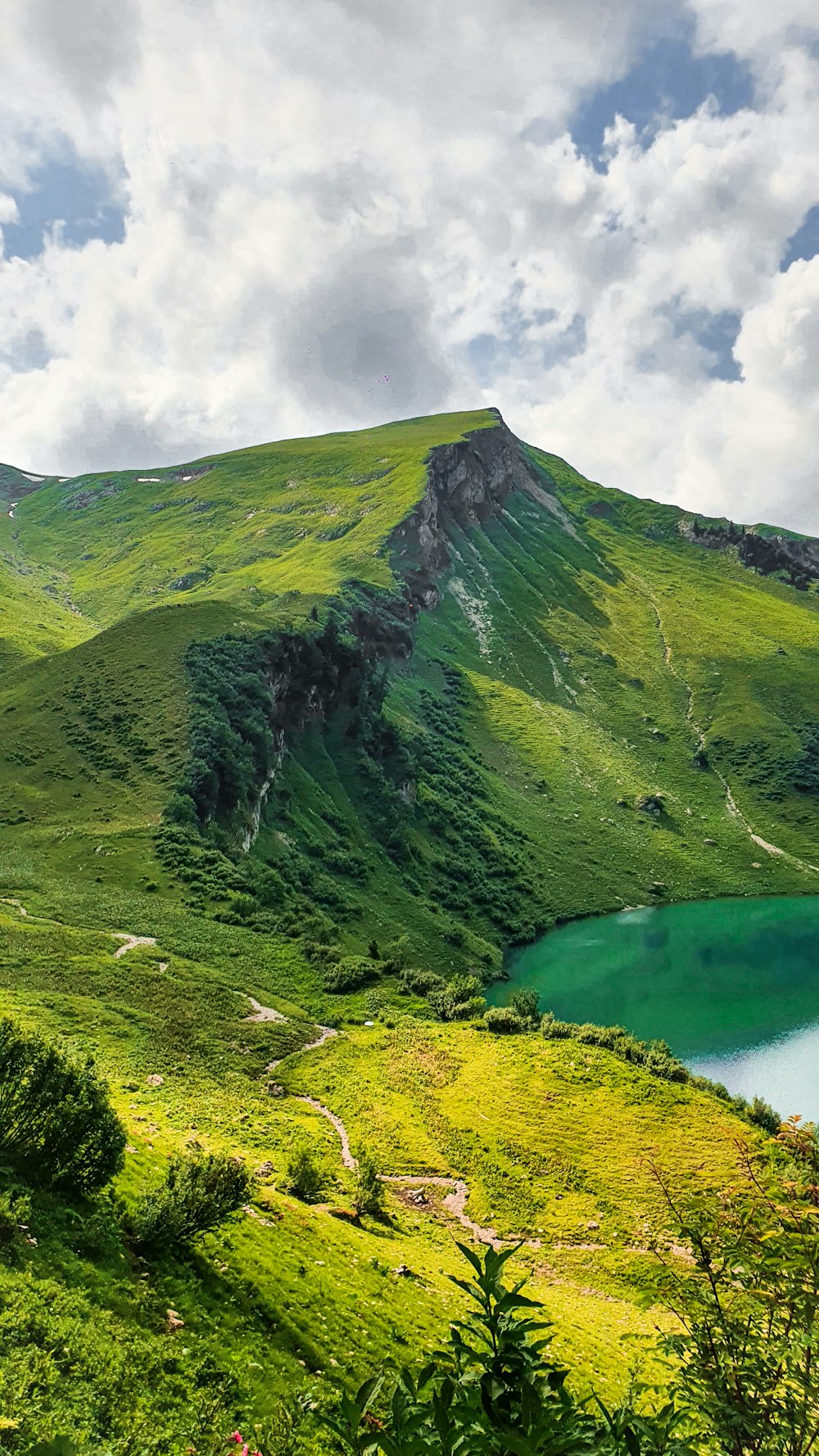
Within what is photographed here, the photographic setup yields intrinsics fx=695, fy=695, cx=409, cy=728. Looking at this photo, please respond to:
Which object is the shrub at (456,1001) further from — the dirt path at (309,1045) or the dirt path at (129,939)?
the dirt path at (129,939)

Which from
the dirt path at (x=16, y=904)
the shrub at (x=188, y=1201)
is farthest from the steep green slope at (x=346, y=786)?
the shrub at (x=188, y=1201)

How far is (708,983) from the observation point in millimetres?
97312

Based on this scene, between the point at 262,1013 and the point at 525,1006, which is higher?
the point at 262,1013

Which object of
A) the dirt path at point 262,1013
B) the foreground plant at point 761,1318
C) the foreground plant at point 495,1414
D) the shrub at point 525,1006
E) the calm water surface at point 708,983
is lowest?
the calm water surface at point 708,983

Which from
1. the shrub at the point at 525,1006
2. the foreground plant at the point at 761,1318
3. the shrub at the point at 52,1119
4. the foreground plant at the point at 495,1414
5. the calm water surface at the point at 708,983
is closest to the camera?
the foreground plant at the point at 495,1414

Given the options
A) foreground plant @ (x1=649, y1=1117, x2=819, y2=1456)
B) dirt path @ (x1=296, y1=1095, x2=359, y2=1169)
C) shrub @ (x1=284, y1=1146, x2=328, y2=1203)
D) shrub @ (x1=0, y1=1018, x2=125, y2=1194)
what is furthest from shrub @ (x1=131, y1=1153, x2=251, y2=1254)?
dirt path @ (x1=296, y1=1095, x2=359, y2=1169)

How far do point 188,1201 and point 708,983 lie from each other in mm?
94651

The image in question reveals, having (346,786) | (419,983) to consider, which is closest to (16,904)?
(419,983)

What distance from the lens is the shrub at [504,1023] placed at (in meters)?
60.3

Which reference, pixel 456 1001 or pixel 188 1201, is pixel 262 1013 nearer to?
pixel 456 1001

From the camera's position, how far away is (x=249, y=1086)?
43656mm

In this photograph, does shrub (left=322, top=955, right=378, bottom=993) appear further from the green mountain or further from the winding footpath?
the winding footpath

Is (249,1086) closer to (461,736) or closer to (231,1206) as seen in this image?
(231,1206)

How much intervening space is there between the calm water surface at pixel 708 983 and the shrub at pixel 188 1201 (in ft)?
190
